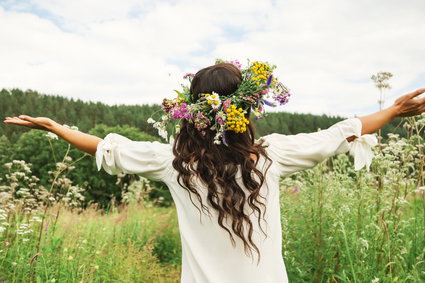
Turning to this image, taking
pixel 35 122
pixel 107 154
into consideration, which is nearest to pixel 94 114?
pixel 35 122

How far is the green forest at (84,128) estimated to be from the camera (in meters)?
12.0

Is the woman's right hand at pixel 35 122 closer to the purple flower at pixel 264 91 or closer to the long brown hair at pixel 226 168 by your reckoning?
the long brown hair at pixel 226 168

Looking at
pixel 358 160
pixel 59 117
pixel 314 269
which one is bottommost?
pixel 314 269

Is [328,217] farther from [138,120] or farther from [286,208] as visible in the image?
[138,120]

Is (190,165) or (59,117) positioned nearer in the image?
(190,165)

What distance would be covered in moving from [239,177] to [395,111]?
852mm

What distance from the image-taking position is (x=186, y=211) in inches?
81.7

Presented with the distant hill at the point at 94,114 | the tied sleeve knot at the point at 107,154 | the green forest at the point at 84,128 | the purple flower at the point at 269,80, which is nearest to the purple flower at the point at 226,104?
the purple flower at the point at 269,80

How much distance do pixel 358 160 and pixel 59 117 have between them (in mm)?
19294

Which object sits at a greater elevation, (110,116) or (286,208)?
(110,116)

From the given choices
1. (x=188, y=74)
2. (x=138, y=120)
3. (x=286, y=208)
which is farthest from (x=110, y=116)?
(x=188, y=74)

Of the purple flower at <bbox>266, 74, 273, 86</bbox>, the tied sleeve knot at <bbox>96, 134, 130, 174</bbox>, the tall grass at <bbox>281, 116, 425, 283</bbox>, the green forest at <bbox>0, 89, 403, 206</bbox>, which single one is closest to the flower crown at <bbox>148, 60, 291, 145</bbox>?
the purple flower at <bbox>266, 74, 273, 86</bbox>

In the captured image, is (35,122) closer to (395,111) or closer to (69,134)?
(69,134)

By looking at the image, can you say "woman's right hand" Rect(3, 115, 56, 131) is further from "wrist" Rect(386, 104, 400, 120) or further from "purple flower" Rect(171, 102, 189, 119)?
"wrist" Rect(386, 104, 400, 120)
